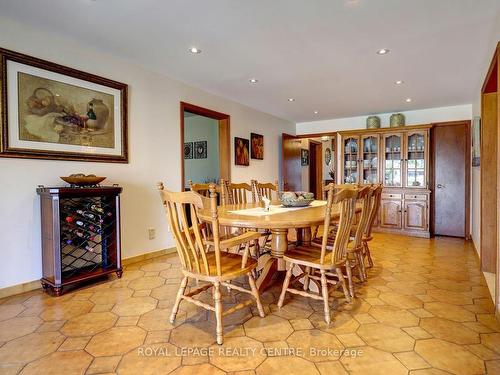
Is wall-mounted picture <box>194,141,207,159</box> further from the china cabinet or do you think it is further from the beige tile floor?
the beige tile floor

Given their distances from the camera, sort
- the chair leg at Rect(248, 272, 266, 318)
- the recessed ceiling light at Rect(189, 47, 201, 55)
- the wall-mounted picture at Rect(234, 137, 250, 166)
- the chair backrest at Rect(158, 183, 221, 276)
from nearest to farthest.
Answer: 1. the chair backrest at Rect(158, 183, 221, 276)
2. the chair leg at Rect(248, 272, 266, 318)
3. the recessed ceiling light at Rect(189, 47, 201, 55)
4. the wall-mounted picture at Rect(234, 137, 250, 166)

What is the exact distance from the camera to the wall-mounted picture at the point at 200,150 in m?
6.01

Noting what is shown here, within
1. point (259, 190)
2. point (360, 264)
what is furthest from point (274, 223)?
point (259, 190)

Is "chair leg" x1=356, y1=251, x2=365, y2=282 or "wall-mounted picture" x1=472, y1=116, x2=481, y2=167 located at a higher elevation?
"wall-mounted picture" x1=472, y1=116, x2=481, y2=167

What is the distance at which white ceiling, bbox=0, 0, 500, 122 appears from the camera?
2219 mm

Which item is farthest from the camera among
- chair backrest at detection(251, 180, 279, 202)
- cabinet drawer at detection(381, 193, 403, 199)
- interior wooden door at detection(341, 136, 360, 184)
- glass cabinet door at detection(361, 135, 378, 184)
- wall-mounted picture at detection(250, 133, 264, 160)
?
interior wooden door at detection(341, 136, 360, 184)

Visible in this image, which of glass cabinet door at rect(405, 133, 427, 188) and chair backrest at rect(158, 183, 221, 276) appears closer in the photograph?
chair backrest at rect(158, 183, 221, 276)

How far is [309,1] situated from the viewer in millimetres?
2141

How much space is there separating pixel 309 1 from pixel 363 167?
3.93 meters

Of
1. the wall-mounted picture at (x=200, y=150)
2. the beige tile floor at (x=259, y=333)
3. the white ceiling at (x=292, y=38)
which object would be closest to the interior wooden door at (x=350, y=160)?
the white ceiling at (x=292, y=38)

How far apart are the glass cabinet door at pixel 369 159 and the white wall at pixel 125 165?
243cm

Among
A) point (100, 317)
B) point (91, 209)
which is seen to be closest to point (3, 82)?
point (91, 209)

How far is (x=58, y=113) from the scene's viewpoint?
2684mm

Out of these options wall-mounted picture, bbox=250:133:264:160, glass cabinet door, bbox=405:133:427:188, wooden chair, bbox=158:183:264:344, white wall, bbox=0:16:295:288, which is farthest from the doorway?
wooden chair, bbox=158:183:264:344
